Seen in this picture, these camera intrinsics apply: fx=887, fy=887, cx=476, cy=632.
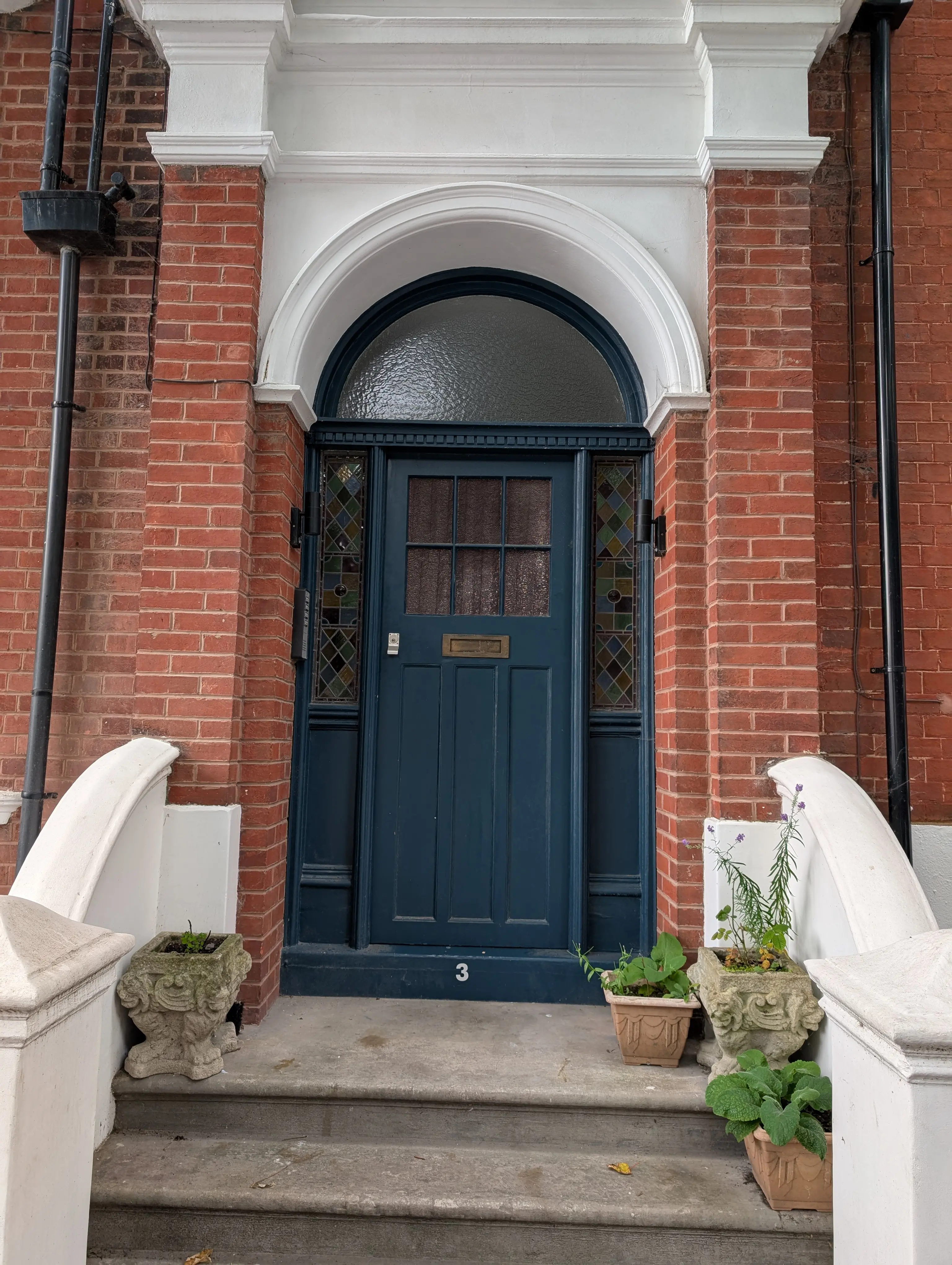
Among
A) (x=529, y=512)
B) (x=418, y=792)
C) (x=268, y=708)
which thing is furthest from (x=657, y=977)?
(x=529, y=512)

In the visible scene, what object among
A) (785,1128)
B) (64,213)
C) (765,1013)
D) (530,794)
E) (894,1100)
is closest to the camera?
(894,1100)

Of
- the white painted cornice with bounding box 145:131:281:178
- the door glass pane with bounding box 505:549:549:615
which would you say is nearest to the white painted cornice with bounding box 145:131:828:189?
the white painted cornice with bounding box 145:131:281:178

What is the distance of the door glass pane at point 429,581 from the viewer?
4004 millimetres

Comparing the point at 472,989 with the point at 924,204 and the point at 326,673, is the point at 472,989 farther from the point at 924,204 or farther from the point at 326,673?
the point at 924,204

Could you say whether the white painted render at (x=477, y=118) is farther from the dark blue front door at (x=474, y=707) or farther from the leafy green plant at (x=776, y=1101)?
the leafy green plant at (x=776, y=1101)

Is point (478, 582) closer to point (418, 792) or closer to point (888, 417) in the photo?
point (418, 792)

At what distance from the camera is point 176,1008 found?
114 inches

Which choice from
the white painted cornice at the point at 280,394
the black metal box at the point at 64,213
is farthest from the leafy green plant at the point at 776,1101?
the black metal box at the point at 64,213

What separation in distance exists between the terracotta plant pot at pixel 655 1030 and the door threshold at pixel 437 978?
593mm

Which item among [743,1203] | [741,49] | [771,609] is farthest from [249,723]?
[741,49]

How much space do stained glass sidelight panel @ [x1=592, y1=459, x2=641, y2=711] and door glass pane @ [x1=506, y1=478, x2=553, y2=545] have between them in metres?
0.22

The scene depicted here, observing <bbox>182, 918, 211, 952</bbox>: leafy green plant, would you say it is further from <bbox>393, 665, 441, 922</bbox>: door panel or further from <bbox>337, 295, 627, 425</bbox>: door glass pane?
<bbox>337, 295, 627, 425</bbox>: door glass pane

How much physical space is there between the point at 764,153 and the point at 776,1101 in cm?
344

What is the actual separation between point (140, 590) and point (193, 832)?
1.00 metres
